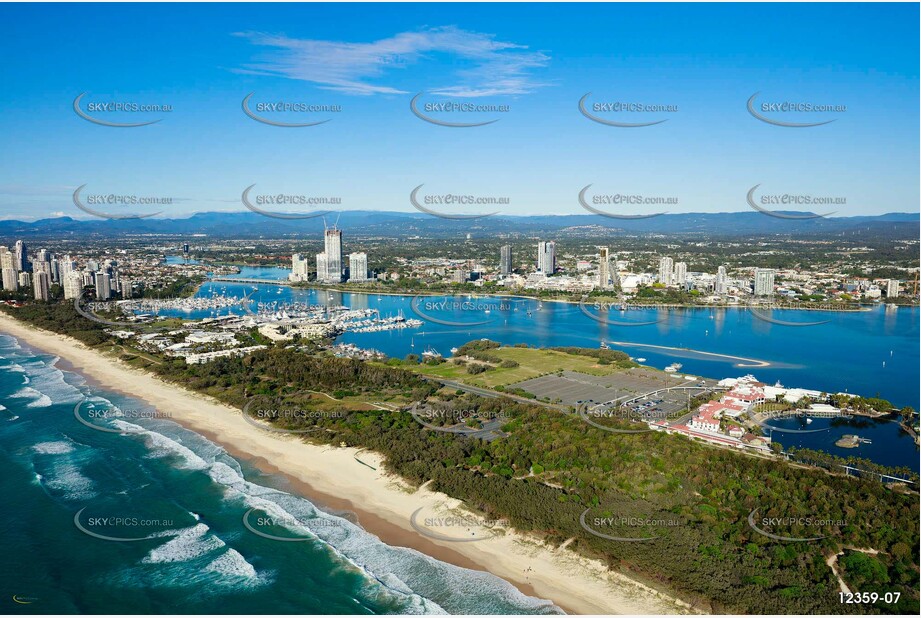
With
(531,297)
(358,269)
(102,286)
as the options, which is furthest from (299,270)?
(531,297)

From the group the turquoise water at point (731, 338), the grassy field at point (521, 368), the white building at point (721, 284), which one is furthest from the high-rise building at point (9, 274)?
the white building at point (721, 284)

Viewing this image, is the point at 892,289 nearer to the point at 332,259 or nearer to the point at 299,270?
the point at 332,259

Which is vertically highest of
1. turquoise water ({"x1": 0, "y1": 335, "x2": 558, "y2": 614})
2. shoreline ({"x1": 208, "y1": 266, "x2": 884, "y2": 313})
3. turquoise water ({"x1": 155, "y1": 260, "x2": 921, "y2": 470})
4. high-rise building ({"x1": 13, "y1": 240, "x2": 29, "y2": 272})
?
high-rise building ({"x1": 13, "y1": 240, "x2": 29, "y2": 272})

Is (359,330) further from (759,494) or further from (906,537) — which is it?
(906,537)

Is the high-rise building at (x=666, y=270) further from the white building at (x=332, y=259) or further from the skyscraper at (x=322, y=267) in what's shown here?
the skyscraper at (x=322, y=267)

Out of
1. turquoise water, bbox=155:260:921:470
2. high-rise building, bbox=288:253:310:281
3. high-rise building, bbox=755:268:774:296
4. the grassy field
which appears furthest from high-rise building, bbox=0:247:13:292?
high-rise building, bbox=755:268:774:296

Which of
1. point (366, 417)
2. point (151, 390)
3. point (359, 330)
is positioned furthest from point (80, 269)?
point (366, 417)

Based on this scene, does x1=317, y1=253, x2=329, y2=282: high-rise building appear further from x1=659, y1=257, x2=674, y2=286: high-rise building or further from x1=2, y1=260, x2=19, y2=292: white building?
x1=659, y1=257, x2=674, y2=286: high-rise building
